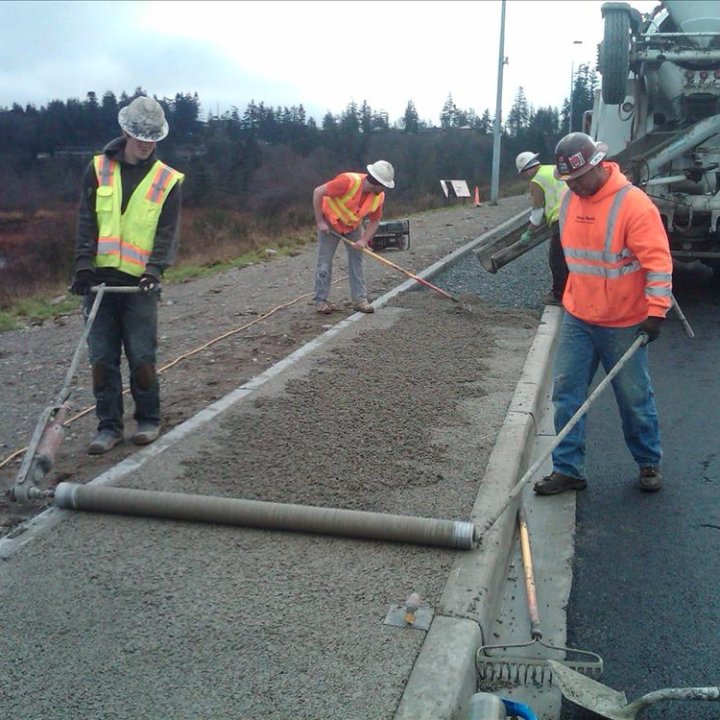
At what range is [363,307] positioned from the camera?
9156 millimetres

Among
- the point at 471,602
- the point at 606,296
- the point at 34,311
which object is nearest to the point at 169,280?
the point at 34,311

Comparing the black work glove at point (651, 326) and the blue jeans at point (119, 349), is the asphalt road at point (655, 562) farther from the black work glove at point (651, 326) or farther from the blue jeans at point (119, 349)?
the blue jeans at point (119, 349)

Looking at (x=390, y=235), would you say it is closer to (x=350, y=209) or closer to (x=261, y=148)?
(x=350, y=209)

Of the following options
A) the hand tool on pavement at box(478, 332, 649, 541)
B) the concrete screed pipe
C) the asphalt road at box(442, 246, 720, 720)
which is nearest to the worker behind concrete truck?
the asphalt road at box(442, 246, 720, 720)

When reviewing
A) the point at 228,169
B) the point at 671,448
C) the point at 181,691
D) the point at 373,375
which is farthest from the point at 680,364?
the point at 228,169

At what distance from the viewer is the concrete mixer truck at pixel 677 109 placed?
9.77m

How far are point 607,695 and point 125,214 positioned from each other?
12.1 ft

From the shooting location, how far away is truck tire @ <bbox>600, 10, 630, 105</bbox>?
384 inches

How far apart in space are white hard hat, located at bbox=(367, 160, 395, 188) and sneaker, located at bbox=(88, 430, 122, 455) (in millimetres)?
4100

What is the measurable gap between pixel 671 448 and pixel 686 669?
2547 millimetres

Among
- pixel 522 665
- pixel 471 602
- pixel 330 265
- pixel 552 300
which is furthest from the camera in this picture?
pixel 552 300

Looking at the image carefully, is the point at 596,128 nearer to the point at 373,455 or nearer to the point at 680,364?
the point at 680,364

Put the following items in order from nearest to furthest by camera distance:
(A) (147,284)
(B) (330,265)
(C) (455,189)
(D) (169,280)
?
(A) (147,284), (B) (330,265), (D) (169,280), (C) (455,189)

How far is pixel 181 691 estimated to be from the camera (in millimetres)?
2977
